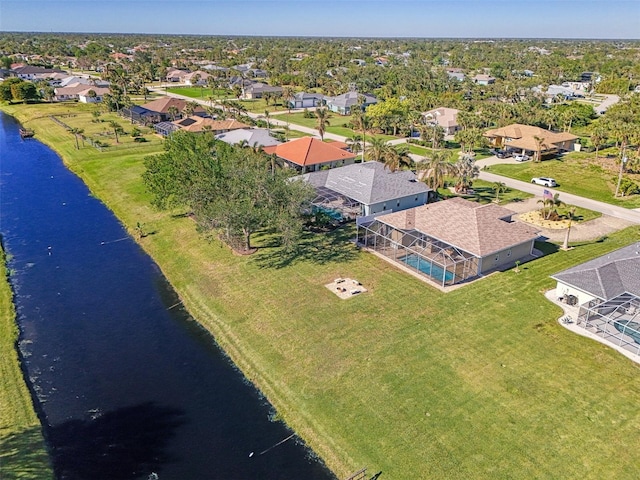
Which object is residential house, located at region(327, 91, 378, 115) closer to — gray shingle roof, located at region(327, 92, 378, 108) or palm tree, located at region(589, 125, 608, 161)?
gray shingle roof, located at region(327, 92, 378, 108)

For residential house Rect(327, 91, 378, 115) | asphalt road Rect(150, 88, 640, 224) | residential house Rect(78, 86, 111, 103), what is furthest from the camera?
residential house Rect(78, 86, 111, 103)

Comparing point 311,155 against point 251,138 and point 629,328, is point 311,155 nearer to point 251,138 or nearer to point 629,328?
point 251,138

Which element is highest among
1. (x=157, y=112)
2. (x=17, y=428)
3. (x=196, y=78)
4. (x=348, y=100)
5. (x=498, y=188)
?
(x=196, y=78)

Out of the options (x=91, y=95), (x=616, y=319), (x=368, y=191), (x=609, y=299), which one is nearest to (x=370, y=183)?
(x=368, y=191)

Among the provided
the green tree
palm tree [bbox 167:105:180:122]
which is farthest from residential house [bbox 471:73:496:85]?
the green tree

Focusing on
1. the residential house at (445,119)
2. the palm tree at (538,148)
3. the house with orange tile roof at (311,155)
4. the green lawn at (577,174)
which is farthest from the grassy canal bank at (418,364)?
the residential house at (445,119)

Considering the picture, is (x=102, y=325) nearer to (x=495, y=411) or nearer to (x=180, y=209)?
(x=180, y=209)

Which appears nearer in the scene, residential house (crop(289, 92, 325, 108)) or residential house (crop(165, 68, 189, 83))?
residential house (crop(289, 92, 325, 108))

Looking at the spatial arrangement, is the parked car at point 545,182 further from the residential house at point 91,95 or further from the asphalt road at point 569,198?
the residential house at point 91,95
